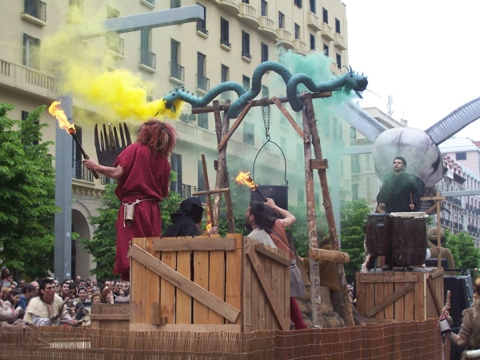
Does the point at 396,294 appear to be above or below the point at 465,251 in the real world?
below

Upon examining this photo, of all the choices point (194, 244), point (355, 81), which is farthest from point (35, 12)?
point (194, 244)

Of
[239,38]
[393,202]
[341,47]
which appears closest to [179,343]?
[393,202]

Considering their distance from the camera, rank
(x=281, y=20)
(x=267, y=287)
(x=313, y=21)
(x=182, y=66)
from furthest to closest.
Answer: (x=313, y=21)
(x=281, y=20)
(x=182, y=66)
(x=267, y=287)

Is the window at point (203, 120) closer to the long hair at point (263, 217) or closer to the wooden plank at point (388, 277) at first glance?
the wooden plank at point (388, 277)

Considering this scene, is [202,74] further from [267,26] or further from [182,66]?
[267,26]

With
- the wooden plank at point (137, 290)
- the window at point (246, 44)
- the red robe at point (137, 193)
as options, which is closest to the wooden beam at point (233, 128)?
the red robe at point (137, 193)

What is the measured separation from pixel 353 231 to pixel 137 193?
33259mm

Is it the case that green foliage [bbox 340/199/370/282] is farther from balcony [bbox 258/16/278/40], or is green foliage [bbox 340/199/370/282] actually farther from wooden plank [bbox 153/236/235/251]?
wooden plank [bbox 153/236/235/251]

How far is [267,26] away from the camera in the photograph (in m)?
44.4

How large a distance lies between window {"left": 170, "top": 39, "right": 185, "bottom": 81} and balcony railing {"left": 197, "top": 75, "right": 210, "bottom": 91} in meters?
1.81

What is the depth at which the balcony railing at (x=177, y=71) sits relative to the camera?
35.4 meters

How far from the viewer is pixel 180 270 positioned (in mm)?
7109

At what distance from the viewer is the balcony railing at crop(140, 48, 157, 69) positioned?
31.6 metres

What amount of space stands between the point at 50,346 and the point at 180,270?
108cm
